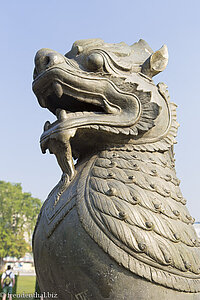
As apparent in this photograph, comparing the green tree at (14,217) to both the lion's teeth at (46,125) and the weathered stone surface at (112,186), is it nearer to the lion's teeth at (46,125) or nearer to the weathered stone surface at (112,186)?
the lion's teeth at (46,125)

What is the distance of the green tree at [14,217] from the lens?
123 feet

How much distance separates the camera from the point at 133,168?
2.83m

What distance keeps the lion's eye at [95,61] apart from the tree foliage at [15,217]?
122 ft

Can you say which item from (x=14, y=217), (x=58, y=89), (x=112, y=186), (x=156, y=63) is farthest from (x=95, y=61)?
(x=14, y=217)

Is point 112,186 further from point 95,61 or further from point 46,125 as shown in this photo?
point 95,61

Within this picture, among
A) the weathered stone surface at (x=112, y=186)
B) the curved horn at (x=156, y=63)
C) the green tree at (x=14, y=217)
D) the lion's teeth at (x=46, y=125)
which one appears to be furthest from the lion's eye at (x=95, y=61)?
the green tree at (x=14, y=217)

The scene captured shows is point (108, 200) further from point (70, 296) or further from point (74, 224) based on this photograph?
point (70, 296)

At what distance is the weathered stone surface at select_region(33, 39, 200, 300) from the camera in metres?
2.41

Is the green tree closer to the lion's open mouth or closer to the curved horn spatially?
the lion's open mouth

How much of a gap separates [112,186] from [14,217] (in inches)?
1570

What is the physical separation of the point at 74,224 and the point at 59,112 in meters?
1.04

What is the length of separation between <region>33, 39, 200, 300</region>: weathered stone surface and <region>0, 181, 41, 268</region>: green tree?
121 feet

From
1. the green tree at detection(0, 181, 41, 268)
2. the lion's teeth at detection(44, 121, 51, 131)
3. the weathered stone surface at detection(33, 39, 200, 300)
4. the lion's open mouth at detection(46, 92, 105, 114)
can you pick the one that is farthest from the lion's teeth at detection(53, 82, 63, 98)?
the green tree at detection(0, 181, 41, 268)

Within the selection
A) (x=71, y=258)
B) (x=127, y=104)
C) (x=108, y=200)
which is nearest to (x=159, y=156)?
(x=127, y=104)
